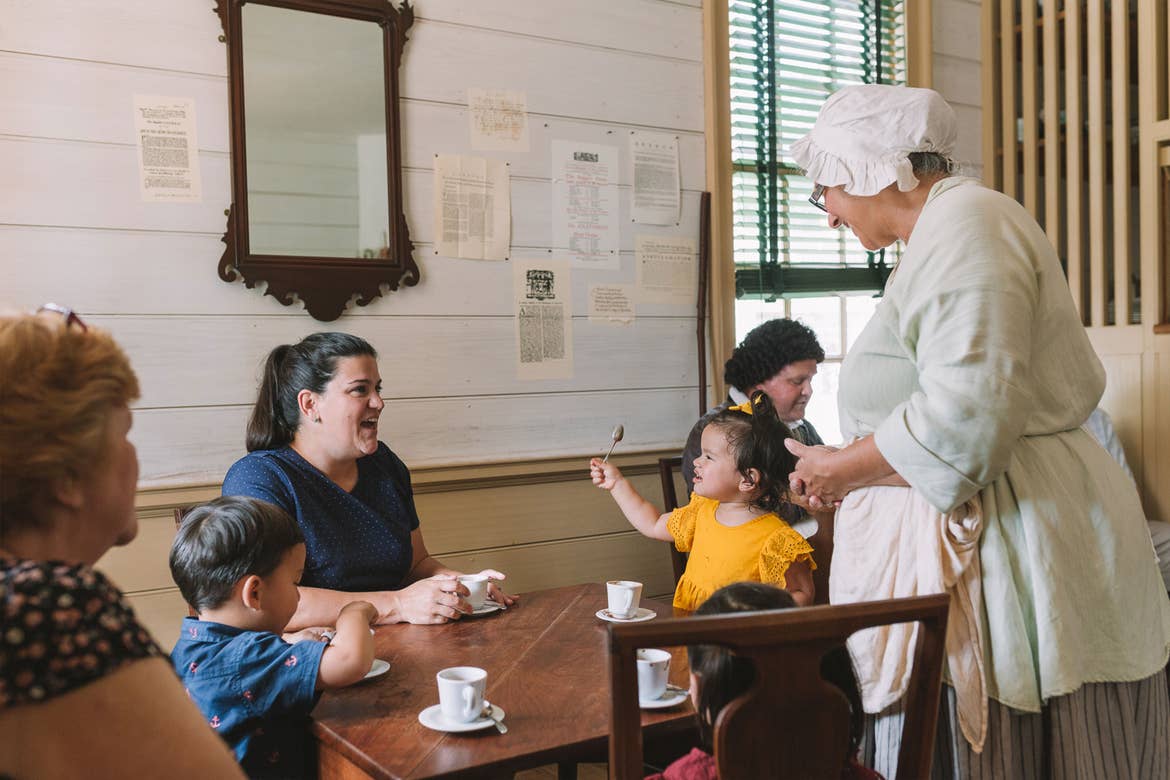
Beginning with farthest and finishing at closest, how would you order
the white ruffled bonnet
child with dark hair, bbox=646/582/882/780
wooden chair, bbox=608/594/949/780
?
the white ruffled bonnet, child with dark hair, bbox=646/582/882/780, wooden chair, bbox=608/594/949/780

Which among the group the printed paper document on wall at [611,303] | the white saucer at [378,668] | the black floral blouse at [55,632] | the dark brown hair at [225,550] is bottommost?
the white saucer at [378,668]

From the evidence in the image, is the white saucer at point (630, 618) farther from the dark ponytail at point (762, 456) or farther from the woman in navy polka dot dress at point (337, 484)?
the dark ponytail at point (762, 456)

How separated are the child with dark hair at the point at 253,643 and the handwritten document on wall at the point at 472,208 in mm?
1268

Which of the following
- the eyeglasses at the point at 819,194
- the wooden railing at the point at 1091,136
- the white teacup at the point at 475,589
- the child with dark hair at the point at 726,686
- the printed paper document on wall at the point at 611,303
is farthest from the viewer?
the wooden railing at the point at 1091,136

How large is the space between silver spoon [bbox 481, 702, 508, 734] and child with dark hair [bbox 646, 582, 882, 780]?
0.24m

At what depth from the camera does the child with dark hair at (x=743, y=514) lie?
2.02 meters

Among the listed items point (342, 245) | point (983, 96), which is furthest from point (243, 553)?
point (983, 96)

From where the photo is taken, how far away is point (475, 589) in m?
1.91

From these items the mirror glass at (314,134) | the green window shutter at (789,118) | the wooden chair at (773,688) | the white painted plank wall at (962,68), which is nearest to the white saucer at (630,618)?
the wooden chair at (773,688)

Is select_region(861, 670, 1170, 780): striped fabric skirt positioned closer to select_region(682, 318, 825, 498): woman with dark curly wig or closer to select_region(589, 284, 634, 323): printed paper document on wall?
select_region(682, 318, 825, 498): woman with dark curly wig

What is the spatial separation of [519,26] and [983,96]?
6.41ft

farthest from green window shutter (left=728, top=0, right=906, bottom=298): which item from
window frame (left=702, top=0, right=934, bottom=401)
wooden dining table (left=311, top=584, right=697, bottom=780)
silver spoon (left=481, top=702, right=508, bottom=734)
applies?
silver spoon (left=481, top=702, right=508, bottom=734)

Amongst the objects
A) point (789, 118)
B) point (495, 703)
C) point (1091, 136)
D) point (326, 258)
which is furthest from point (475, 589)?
point (1091, 136)

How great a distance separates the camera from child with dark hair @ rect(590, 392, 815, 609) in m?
2.02
